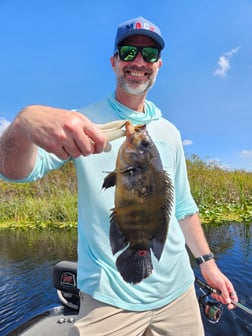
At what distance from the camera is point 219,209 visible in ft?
39.4

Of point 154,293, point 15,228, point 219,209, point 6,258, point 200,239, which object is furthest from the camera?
point 15,228

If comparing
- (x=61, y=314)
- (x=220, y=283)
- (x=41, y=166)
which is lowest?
(x=61, y=314)

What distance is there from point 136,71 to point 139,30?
0.24 metres

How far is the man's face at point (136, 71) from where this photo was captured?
186 cm

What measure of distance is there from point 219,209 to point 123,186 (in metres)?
11.2

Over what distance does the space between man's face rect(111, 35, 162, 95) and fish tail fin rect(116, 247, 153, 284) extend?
0.95 m

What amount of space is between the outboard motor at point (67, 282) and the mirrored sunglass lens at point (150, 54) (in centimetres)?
232

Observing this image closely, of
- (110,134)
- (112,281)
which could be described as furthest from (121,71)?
(112,281)

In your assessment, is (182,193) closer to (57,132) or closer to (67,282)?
(57,132)

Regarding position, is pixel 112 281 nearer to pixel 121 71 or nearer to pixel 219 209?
pixel 121 71

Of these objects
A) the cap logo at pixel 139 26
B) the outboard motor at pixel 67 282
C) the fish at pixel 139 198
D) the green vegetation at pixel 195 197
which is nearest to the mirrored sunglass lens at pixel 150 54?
the cap logo at pixel 139 26

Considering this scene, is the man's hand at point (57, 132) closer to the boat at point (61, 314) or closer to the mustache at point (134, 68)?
the mustache at point (134, 68)

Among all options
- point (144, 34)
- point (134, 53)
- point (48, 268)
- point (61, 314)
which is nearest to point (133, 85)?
point (134, 53)

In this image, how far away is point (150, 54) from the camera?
1.88 m
